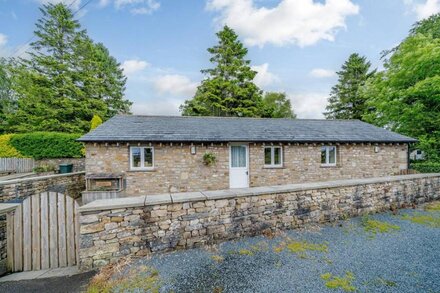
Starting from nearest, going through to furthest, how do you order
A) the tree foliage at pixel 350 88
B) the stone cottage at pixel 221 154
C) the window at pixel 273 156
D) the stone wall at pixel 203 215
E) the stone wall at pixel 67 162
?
the stone wall at pixel 203 215
the stone cottage at pixel 221 154
the window at pixel 273 156
the stone wall at pixel 67 162
the tree foliage at pixel 350 88

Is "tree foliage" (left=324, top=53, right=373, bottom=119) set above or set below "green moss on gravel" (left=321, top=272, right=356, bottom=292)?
above

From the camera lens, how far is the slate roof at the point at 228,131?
9.57 meters

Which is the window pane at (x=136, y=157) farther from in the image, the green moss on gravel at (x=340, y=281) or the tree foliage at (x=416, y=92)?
the tree foliage at (x=416, y=92)

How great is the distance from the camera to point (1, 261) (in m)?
3.21

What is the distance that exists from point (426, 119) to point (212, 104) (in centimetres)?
1809

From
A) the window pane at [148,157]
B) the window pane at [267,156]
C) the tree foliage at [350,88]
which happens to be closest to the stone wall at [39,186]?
the window pane at [148,157]

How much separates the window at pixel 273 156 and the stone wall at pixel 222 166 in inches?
10.9

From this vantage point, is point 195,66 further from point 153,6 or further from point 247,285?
point 247,285

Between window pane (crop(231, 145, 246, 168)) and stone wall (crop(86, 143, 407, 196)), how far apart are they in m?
0.36

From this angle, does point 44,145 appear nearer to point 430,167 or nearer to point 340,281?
point 340,281

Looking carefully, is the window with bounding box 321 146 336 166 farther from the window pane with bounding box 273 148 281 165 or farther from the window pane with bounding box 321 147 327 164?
the window pane with bounding box 273 148 281 165

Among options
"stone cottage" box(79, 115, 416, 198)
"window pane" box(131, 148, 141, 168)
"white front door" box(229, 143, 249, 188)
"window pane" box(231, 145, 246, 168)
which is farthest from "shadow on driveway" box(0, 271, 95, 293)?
"window pane" box(231, 145, 246, 168)

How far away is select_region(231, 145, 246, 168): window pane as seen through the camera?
1031cm

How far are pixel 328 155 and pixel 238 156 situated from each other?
17.9 feet
